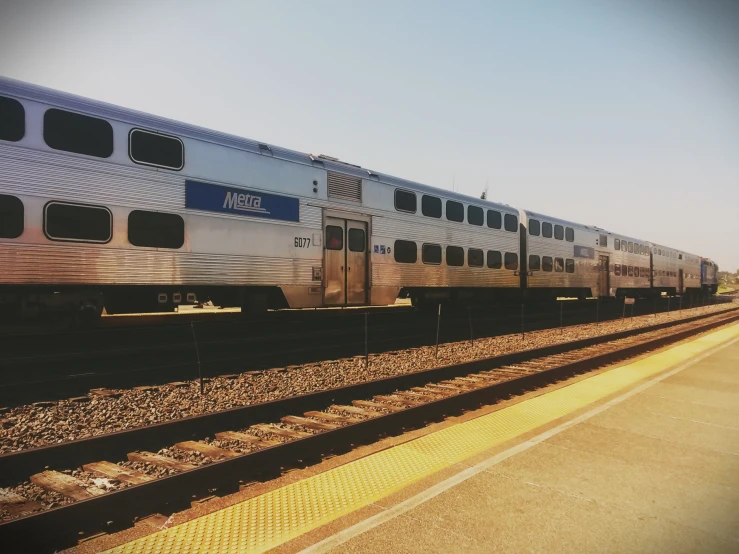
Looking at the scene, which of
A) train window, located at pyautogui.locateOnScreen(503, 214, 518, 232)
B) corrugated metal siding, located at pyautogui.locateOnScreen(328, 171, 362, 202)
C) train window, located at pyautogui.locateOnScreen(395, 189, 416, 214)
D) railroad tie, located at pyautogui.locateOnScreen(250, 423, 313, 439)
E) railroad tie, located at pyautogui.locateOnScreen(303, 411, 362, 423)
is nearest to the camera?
railroad tie, located at pyautogui.locateOnScreen(250, 423, 313, 439)

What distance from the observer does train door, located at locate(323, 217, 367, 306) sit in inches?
510

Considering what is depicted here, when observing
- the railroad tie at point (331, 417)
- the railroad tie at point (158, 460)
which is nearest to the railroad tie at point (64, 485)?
the railroad tie at point (158, 460)

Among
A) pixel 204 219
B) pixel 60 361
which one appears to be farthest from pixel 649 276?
pixel 60 361

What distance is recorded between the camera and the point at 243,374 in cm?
864

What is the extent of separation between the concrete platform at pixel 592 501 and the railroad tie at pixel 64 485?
80.6 inches

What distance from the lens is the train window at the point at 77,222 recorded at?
8.50m

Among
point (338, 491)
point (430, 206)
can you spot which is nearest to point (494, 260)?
point (430, 206)

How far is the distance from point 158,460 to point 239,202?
7241 millimetres

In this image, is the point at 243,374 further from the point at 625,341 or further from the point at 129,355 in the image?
the point at 625,341

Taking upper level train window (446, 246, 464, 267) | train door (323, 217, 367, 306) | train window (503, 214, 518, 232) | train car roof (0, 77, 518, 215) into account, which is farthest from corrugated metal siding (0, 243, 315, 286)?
train window (503, 214, 518, 232)

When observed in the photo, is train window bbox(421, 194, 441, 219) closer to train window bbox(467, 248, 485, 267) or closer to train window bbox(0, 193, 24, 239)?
train window bbox(467, 248, 485, 267)

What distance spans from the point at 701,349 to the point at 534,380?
748cm

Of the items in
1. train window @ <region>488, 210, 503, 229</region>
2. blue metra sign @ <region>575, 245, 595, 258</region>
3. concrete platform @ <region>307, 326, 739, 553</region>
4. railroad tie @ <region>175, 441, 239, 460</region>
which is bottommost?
concrete platform @ <region>307, 326, 739, 553</region>

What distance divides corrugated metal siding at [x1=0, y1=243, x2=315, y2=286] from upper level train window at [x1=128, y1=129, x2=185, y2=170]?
1.76 m
